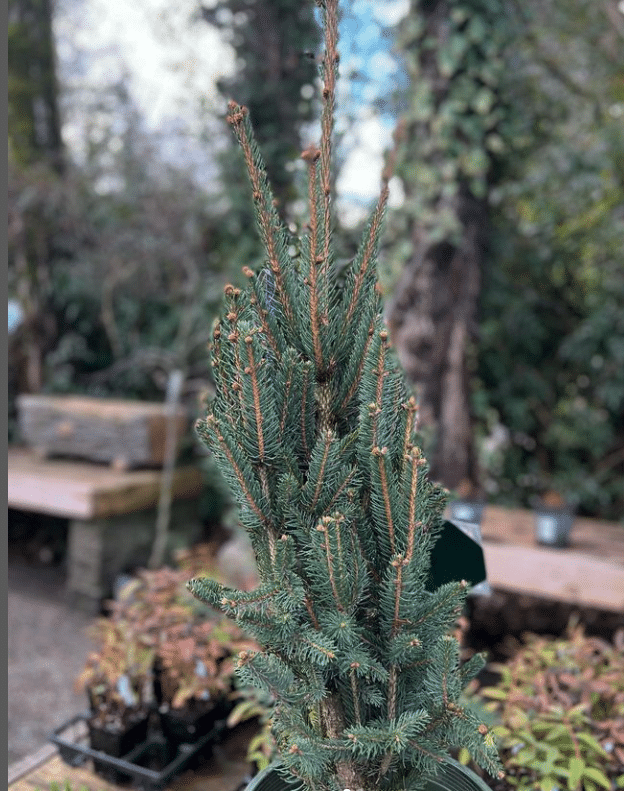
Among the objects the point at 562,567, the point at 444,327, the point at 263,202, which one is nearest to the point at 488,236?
the point at 444,327

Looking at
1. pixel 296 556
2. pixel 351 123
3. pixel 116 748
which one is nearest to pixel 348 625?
pixel 296 556

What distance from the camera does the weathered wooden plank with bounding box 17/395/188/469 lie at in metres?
4.18

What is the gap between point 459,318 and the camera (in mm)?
3484

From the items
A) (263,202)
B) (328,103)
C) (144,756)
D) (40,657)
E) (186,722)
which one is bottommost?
(40,657)

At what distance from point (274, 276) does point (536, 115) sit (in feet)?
10.9

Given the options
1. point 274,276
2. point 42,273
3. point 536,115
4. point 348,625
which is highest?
point 536,115

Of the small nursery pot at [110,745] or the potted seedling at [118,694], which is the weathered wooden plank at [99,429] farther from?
the small nursery pot at [110,745]

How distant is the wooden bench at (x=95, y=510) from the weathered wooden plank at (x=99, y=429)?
11 cm

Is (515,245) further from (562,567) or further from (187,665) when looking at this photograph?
(187,665)

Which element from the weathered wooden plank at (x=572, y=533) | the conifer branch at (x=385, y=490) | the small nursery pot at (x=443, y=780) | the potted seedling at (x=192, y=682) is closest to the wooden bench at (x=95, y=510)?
the potted seedling at (x=192, y=682)

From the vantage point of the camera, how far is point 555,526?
9.14 feet

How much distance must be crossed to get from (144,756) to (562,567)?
1.70 m

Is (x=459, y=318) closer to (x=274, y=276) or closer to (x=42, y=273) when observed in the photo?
(x=274, y=276)

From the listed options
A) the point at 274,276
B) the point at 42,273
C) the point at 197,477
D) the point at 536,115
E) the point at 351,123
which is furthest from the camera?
the point at 42,273
